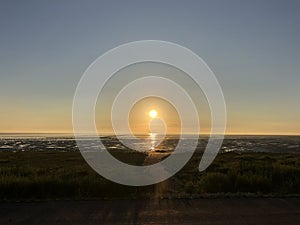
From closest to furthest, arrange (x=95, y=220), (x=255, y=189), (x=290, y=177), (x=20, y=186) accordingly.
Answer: (x=95, y=220), (x=20, y=186), (x=255, y=189), (x=290, y=177)

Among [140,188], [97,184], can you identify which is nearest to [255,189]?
[140,188]

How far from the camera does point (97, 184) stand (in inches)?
625

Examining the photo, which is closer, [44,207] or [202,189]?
[44,207]

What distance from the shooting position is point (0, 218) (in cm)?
1027

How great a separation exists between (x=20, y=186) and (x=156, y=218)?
22.7 feet

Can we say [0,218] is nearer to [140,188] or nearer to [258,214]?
[258,214]

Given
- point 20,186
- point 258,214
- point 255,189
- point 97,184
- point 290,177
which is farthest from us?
point 290,177

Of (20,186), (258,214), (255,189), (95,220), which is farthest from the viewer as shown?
(255,189)

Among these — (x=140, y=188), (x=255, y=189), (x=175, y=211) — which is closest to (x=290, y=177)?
(x=255, y=189)

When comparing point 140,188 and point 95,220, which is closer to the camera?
point 95,220

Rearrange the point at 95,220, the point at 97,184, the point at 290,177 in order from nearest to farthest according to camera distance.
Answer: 1. the point at 95,220
2. the point at 97,184
3. the point at 290,177

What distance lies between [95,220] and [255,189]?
30.7 ft

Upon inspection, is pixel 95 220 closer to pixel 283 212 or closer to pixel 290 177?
pixel 283 212

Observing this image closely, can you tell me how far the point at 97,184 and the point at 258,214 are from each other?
7276 mm
